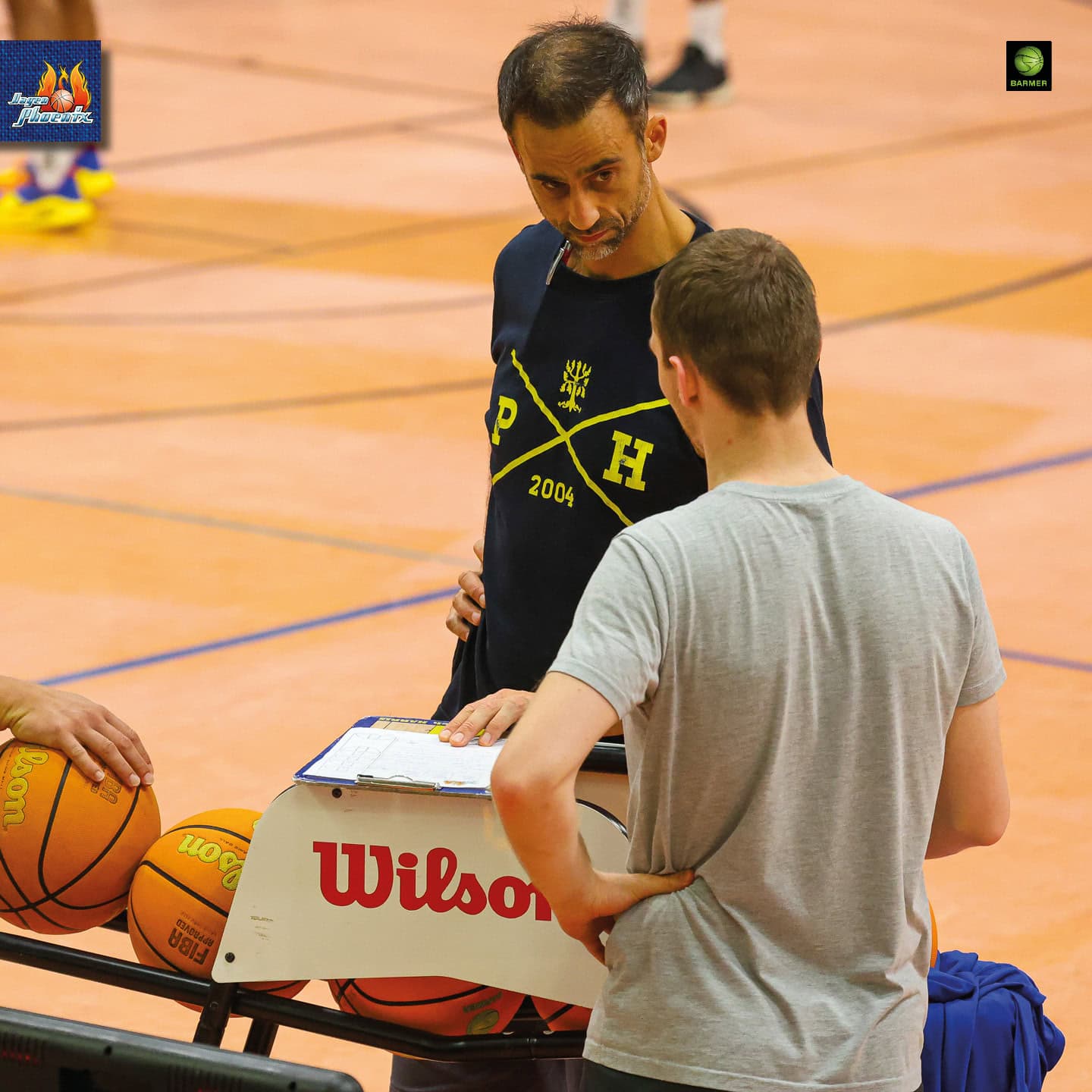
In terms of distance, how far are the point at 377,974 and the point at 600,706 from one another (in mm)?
756

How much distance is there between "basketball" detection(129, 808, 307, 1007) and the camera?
2.52m

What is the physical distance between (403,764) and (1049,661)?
3.34 metres

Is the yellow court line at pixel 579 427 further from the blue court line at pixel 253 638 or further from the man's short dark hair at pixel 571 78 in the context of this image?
the blue court line at pixel 253 638

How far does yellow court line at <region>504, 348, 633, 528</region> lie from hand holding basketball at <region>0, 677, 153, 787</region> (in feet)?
2.50

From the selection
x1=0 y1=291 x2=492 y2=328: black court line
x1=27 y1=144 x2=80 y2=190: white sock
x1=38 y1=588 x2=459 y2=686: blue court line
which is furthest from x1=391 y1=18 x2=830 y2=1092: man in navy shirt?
x1=27 y1=144 x2=80 y2=190: white sock

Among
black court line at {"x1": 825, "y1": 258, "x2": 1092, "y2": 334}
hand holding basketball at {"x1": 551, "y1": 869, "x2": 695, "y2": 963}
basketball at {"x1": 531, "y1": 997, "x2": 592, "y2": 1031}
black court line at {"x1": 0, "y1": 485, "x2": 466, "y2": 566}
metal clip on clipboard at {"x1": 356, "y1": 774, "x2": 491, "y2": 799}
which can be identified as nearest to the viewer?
hand holding basketball at {"x1": 551, "y1": 869, "x2": 695, "y2": 963}

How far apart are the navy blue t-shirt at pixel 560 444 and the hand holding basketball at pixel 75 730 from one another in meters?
0.57

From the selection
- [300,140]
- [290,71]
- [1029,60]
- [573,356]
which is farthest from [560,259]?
[290,71]

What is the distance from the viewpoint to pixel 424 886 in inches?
92.1

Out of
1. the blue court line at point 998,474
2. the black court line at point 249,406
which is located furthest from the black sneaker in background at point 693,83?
the blue court line at point 998,474

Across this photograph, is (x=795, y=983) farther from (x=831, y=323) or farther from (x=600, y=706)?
(x=831, y=323)

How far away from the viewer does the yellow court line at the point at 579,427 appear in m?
2.58

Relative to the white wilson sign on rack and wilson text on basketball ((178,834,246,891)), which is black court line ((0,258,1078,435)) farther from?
the white wilson sign on rack

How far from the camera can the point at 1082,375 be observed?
25.1ft
